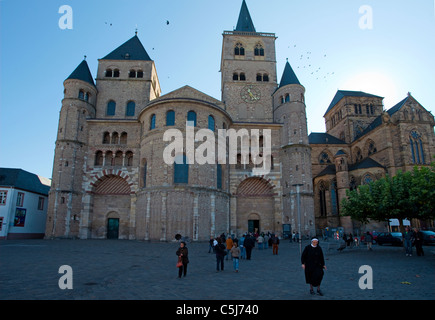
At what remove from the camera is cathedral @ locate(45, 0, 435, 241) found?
2848 cm

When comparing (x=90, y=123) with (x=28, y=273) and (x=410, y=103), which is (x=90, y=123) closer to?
(x=28, y=273)

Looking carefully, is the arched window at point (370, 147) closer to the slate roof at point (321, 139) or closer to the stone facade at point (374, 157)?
the stone facade at point (374, 157)

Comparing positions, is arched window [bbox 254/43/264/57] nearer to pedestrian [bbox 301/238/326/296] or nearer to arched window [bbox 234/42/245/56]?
A: arched window [bbox 234/42/245/56]

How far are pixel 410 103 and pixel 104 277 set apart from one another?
4775 centimetres

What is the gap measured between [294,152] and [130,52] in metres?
27.4

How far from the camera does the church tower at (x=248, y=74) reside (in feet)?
128

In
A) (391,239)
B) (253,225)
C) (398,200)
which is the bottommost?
(391,239)

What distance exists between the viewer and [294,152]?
34.1 meters

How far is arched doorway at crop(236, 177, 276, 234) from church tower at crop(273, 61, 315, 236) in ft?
6.50

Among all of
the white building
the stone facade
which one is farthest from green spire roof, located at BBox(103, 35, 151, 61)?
the stone facade

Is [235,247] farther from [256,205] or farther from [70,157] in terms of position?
[70,157]

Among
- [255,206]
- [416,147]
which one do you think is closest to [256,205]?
[255,206]

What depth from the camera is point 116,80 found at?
3828cm

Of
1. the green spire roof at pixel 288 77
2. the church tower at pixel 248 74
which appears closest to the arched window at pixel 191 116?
the church tower at pixel 248 74
